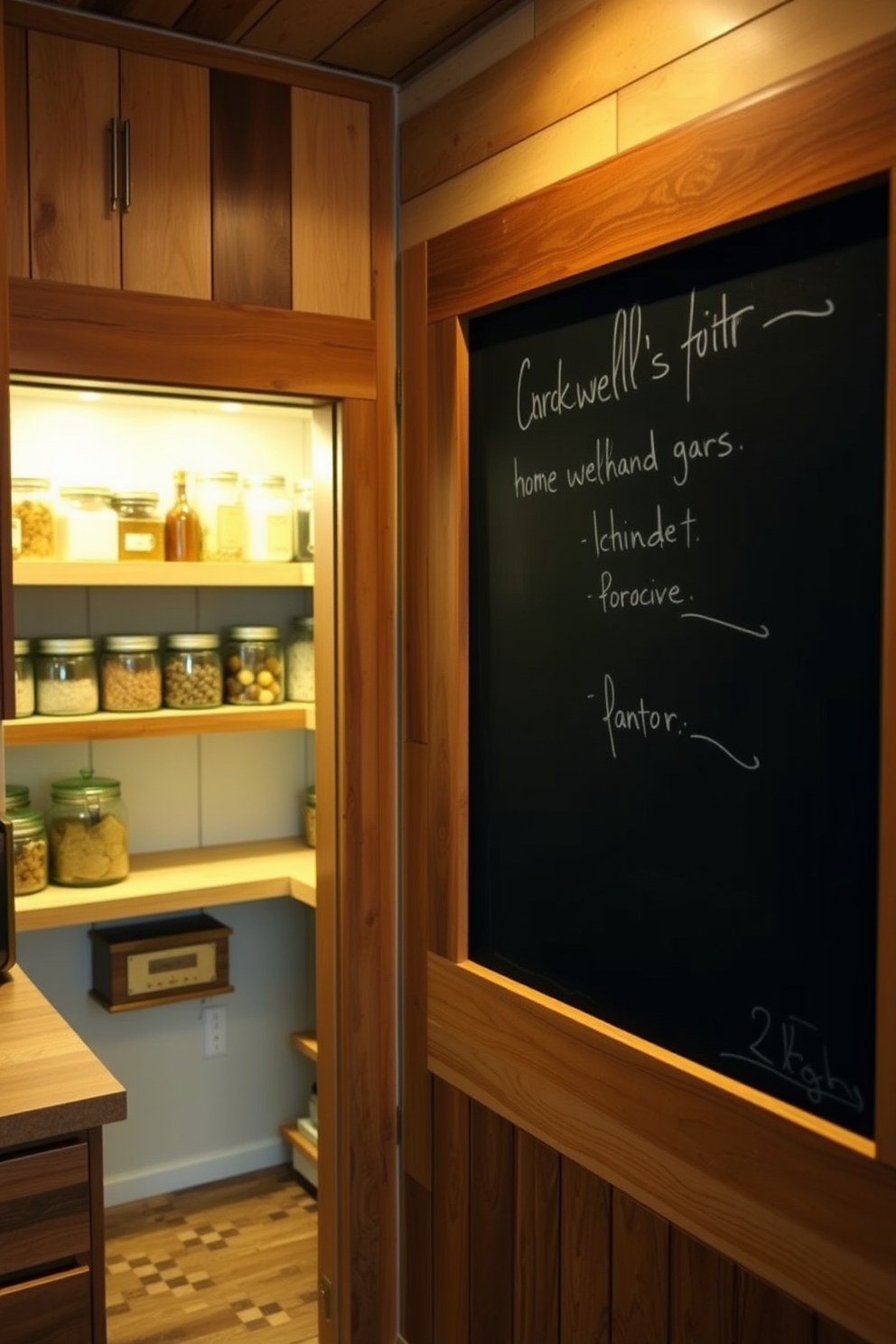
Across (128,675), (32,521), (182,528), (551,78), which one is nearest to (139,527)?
(182,528)

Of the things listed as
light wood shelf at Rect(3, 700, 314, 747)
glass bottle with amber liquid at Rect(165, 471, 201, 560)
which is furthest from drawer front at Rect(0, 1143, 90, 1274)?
glass bottle with amber liquid at Rect(165, 471, 201, 560)

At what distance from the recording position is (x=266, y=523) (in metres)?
3.13

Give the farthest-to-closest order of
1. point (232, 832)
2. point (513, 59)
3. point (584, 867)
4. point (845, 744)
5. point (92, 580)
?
point (232, 832) → point (92, 580) → point (513, 59) → point (584, 867) → point (845, 744)

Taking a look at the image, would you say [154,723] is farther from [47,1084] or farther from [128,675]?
[47,1084]

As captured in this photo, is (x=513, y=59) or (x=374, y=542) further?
(x=374, y=542)

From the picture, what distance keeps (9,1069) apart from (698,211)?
1393 millimetres

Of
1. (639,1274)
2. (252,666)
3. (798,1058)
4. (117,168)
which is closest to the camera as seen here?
(798,1058)

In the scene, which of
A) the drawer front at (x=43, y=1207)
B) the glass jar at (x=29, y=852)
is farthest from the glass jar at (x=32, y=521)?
the drawer front at (x=43, y=1207)

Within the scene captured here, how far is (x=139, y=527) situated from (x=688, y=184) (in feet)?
5.55

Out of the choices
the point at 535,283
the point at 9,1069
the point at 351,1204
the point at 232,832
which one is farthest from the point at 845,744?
the point at 232,832

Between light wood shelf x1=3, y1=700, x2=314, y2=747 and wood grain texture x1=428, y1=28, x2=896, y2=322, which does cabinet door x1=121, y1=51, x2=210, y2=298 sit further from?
light wood shelf x1=3, y1=700, x2=314, y2=747

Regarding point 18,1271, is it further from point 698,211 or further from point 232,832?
point 232,832

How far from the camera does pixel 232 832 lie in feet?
11.0

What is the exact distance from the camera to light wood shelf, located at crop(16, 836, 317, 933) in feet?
9.24
